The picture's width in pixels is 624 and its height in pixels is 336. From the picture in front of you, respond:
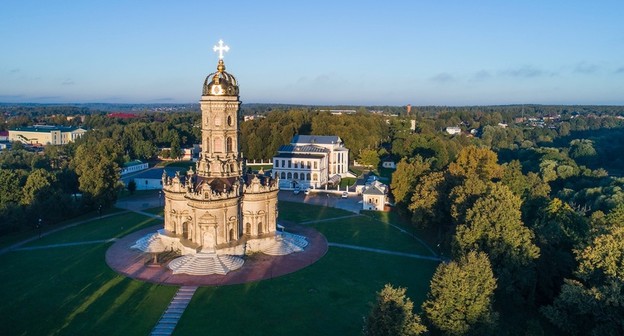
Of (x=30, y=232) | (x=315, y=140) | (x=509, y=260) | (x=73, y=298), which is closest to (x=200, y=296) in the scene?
(x=73, y=298)

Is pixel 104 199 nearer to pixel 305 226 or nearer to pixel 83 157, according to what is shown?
pixel 83 157

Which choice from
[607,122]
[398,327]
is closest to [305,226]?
[398,327]

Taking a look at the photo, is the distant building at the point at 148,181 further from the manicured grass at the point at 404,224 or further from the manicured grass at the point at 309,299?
the manicured grass at the point at 309,299

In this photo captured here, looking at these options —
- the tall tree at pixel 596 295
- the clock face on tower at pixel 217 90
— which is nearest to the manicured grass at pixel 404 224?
the tall tree at pixel 596 295

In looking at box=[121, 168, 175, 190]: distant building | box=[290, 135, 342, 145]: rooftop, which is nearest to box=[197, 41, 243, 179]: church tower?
box=[121, 168, 175, 190]: distant building

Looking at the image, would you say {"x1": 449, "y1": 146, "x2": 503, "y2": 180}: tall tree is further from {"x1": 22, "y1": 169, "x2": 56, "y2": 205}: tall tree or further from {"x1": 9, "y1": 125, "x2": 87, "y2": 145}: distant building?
{"x1": 9, "y1": 125, "x2": 87, "y2": 145}: distant building

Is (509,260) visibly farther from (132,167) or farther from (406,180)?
(132,167)
